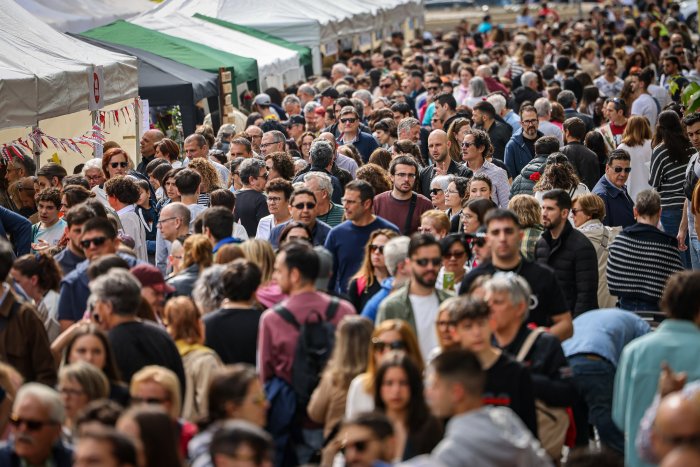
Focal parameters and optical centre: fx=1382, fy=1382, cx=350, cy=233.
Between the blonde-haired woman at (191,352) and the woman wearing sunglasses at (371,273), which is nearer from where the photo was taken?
the blonde-haired woman at (191,352)

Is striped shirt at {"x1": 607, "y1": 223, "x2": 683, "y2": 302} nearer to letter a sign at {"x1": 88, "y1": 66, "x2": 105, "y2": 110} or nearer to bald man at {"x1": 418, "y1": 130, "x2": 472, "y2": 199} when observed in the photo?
bald man at {"x1": 418, "y1": 130, "x2": 472, "y2": 199}

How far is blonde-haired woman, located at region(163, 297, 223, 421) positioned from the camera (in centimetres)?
671

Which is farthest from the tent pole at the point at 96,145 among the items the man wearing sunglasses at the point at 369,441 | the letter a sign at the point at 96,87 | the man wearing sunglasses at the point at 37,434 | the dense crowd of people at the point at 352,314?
the man wearing sunglasses at the point at 369,441

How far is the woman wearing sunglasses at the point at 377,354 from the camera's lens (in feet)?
19.7

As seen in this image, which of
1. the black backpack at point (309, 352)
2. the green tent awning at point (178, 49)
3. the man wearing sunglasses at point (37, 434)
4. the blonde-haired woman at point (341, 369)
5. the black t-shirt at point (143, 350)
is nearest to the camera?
the man wearing sunglasses at point (37, 434)

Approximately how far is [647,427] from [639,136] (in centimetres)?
830

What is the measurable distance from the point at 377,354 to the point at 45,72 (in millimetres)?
7388

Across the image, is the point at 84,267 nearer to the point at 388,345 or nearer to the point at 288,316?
the point at 288,316

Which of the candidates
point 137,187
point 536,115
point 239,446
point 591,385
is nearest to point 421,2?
point 536,115

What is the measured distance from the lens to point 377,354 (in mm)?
6172

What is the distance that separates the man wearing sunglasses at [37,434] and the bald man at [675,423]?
7.62 feet

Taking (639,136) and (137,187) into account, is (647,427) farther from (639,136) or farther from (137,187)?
(639,136)

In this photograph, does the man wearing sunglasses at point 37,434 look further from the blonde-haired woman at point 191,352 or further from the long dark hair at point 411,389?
the long dark hair at point 411,389

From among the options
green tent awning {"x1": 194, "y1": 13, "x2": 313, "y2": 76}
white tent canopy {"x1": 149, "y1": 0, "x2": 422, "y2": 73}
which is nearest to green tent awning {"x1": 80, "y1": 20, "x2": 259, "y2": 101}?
white tent canopy {"x1": 149, "y1": 0, "x2": 422, "y2": 73}
